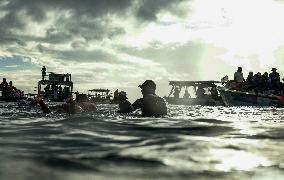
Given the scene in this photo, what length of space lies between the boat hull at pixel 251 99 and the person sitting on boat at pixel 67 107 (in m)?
13.9

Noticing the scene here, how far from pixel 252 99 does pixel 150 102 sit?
15227mm

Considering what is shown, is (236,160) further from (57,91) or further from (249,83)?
(57,91)

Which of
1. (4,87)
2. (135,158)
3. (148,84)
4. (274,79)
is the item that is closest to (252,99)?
(274,79)

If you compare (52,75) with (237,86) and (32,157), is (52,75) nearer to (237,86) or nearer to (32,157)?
(237,86)

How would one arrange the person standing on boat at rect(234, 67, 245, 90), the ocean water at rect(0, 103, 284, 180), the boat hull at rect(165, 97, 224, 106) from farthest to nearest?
the boat hull at rect(165, 97, 224, 106) → the person standing on boat at rect(234, 67, 245, 90) → the ocean water at rect(0, 103, 284, 180)

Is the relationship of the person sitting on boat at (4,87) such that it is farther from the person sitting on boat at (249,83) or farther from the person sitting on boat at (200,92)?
the person sitting on boat at (249,83)

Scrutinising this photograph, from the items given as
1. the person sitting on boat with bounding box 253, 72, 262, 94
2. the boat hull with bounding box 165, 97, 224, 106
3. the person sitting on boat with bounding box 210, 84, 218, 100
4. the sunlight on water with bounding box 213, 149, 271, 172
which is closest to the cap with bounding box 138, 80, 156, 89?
the sunlight on water with bounding box 213, 149, 271, 172

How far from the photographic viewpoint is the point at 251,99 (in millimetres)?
24625

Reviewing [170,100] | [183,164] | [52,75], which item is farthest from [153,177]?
[52,75]

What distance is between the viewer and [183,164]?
355cm

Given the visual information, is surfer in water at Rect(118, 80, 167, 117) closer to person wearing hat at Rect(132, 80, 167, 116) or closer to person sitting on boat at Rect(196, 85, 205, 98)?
person wearing hat at Rect(132, 80, 167, 116)

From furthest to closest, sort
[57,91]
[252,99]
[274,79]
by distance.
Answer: [57,91] → [252,99] → [274,79]

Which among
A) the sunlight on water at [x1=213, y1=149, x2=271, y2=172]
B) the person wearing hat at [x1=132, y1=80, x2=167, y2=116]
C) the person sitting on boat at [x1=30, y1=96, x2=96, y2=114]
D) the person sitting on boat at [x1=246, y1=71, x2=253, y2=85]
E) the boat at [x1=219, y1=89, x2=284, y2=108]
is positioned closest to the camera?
the sunlight on water at [x1=213, y1=149, x2=271, y2=172]

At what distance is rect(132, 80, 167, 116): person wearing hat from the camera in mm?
11172
